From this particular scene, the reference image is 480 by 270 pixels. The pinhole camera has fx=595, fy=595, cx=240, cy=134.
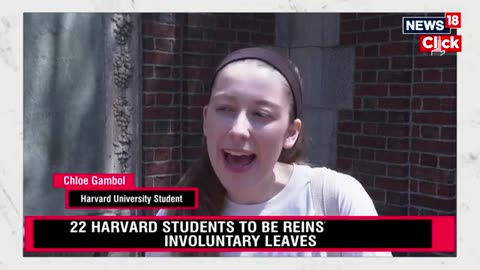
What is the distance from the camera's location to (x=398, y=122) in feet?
10.5

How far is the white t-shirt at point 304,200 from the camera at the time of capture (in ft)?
6.88

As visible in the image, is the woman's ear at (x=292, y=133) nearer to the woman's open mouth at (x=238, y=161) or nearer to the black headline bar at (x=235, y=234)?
the woman's open mouth at (x=238, y=161)

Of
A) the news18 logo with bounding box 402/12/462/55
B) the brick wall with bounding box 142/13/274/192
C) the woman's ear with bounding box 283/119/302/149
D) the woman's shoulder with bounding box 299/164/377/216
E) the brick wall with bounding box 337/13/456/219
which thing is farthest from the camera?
the brick wall with bounding box 142/13/274/192

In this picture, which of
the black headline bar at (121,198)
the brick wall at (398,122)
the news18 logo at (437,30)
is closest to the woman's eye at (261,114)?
the black headline bar at (121,198)

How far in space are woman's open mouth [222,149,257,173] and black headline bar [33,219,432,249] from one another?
0.79 ft

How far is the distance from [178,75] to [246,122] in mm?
1267

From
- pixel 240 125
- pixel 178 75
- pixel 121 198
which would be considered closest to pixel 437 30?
pixel 240 125

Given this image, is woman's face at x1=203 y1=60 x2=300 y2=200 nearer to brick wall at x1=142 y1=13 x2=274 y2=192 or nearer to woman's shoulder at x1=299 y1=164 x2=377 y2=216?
woman's shoulder at x1=299 y1=164 x2=377 y2=216

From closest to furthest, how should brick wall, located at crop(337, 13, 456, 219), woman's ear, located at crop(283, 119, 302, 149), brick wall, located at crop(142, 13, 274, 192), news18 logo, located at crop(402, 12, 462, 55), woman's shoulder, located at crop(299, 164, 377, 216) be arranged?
woman's shoulder, located at crop(299, 164, 377, 216)
woman's ear, located at crop(283, 119, 302, 149)
news18 logo, located at crop(402, 12, 462, 55)
brick wall, located at crop(337, 13, 456, 219)
brick wall, located at crop(142, 13, 274, 192)

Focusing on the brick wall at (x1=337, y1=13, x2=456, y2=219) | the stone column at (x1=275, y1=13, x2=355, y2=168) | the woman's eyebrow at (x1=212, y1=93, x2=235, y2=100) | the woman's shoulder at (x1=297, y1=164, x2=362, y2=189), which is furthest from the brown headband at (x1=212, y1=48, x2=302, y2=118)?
the stone column at (x1=275, y1=13, x2=355, y2=168)

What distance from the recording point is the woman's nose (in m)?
2.10

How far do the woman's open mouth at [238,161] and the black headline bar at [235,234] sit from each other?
0.24 meters

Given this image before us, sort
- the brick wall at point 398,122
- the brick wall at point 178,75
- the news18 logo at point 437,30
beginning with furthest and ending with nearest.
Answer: the brick wall at point 178,75
the brick wall at point 398,122
the news18 logo at point 437,30

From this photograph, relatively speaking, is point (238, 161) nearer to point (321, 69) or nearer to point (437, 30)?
point (437, 30)
